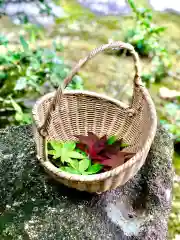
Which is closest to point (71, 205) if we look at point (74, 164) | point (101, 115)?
point (74, 164)

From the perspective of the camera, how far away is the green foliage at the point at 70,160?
1.69 metres

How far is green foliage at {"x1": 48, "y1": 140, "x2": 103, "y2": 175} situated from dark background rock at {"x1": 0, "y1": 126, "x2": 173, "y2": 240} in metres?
0.09

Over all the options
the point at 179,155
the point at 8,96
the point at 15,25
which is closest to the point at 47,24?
the point at 15,25

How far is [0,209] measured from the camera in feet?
5.24

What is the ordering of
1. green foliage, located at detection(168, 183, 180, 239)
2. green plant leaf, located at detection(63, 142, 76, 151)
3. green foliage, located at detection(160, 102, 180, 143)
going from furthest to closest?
green foliage, located at detection(160, 102, 180, 143), green foliage, located at detection(168, 183, 180, 239), green plant leaf, located at detection(63, 142, 76, 151)

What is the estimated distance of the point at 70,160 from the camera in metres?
1.73

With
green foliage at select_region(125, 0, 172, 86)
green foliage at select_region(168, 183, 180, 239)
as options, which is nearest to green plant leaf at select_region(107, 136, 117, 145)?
green foliage at select_region(168, 183, 180, 239)

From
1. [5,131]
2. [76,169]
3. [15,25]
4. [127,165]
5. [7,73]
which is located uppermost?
[127,165]

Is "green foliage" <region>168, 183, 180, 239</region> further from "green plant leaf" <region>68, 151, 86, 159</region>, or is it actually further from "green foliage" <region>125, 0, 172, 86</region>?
"green foliage" <region>125, 0, 172, 86</region>

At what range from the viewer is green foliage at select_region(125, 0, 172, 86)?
351 cm

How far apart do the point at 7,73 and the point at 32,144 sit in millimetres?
1228

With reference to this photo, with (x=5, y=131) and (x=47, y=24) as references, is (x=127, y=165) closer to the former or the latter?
(x=5, y=131)

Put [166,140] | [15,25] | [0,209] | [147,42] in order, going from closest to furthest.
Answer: [0,209] → [166,140] → [147,42] → [15,25]

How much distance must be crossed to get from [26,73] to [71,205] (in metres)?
1.39
